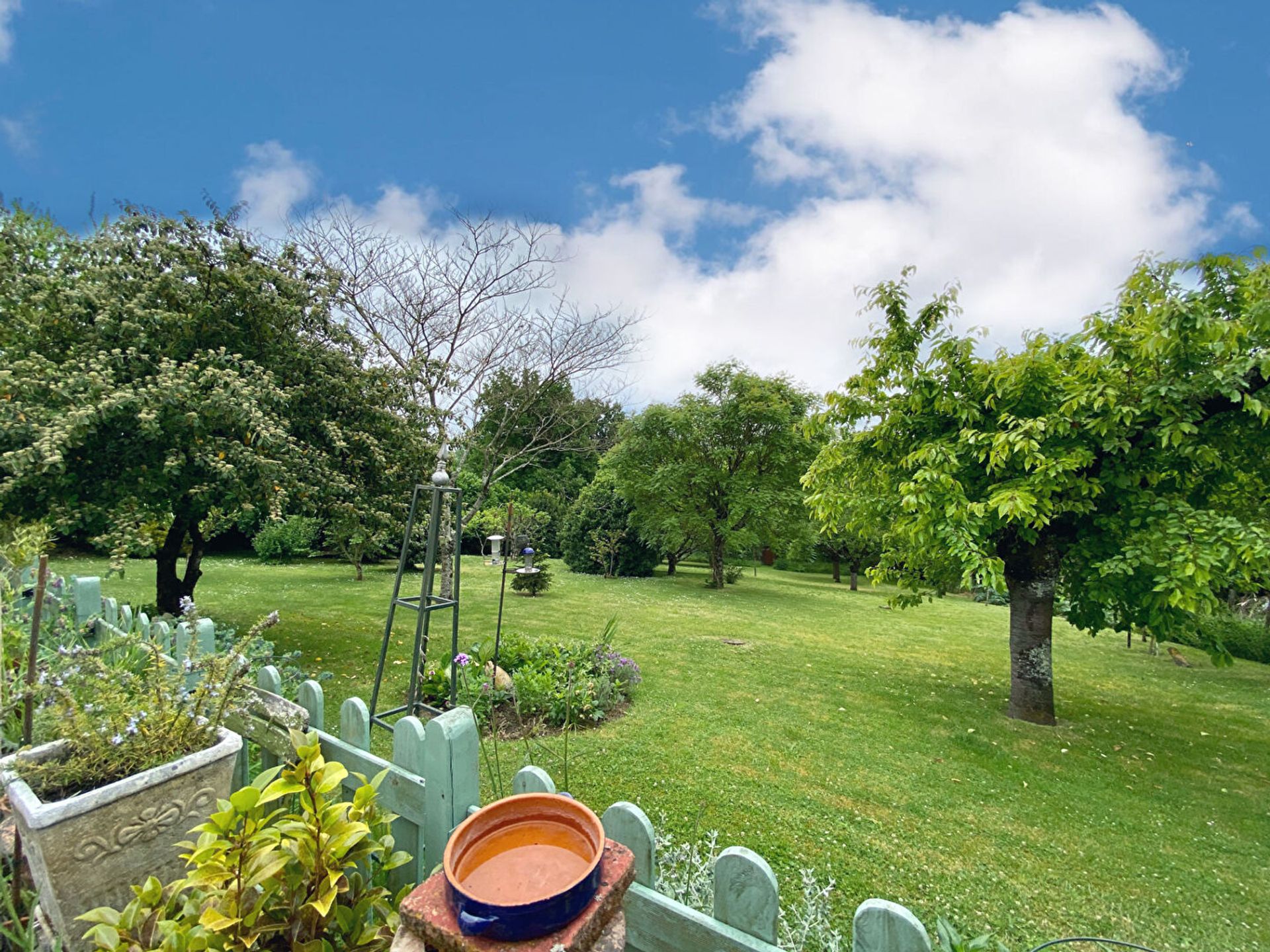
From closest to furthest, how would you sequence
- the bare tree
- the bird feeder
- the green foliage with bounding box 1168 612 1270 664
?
the bare tree < the green foliage with bounding box 1168 612 1270 664 < the bird feeder

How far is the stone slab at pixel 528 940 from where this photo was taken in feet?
3.14

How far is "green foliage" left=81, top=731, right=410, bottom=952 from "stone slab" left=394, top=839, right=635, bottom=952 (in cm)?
34

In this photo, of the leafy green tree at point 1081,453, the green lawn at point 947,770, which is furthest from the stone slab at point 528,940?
the leafy green tree at point 1081,453

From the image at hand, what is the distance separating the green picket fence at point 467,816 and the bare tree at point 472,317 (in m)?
6.35

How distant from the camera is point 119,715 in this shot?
158 cm

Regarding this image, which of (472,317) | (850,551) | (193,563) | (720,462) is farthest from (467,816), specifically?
(850,551)

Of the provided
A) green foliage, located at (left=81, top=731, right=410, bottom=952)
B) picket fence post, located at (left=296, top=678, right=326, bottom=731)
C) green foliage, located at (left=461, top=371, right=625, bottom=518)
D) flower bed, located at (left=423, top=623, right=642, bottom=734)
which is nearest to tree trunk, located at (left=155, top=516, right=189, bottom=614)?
flower bed, located at (left=423, top=623, right=642, bottom=734)

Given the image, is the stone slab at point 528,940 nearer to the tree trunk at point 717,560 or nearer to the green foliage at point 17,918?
the green foliage at point 17,918

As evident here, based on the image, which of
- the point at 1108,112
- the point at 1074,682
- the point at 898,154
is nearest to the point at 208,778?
the point at 1108,112

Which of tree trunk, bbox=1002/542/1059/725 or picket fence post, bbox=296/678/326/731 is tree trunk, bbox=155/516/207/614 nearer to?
picket fence post, bbox=296/678/326/731

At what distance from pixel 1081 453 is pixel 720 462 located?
1178cm

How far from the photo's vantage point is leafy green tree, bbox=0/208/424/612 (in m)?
4.16

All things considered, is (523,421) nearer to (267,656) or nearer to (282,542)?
(267,656)

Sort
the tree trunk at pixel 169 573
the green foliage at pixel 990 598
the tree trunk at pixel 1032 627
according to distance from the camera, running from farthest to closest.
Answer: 1. the green foliage at pixel 990 598
2. the tree trunk at pixel 169 573
3. the tree trunk at pixel 1032 627
